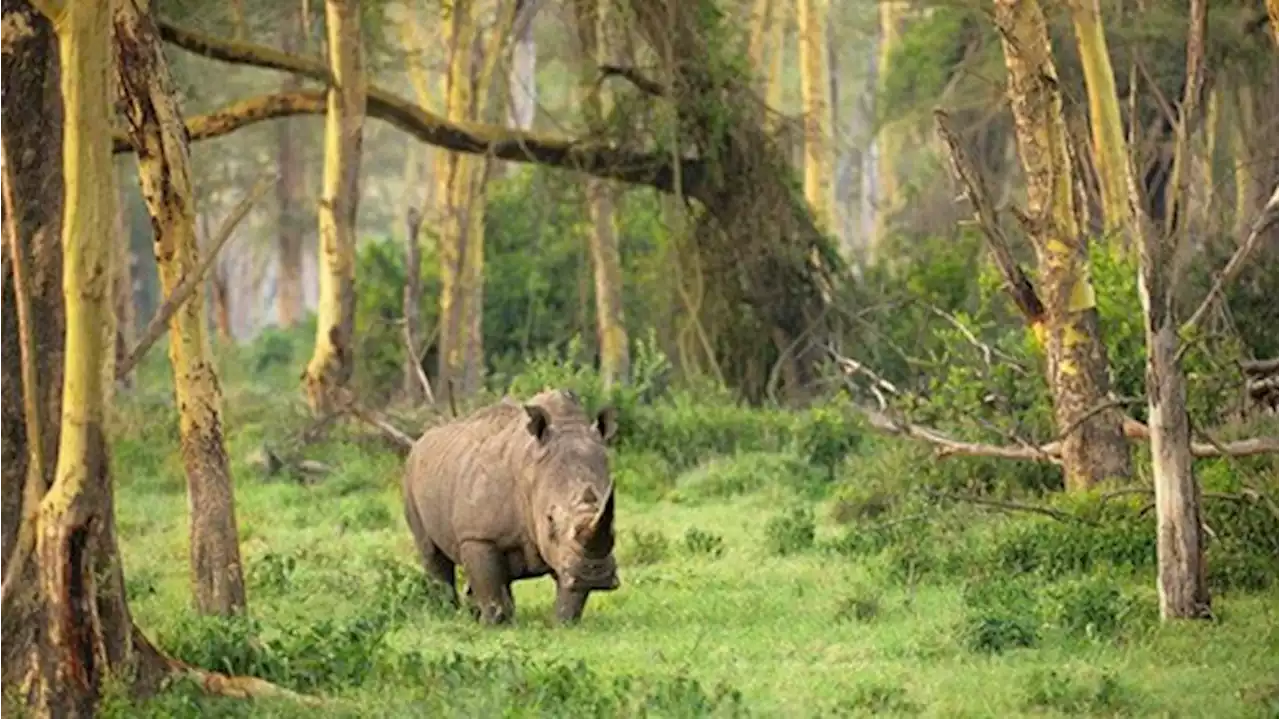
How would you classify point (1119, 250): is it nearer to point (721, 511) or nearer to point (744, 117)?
point (721, 511)

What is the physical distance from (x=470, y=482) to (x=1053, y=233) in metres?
4.29

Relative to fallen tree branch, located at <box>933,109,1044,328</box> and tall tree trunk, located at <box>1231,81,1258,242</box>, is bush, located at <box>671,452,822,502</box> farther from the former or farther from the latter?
tall tree trunk, located at <box>1231,81,1258,242</box>

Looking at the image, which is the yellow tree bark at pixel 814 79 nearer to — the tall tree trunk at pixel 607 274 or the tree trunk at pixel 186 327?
the tall tree trunk at pixel 607 274

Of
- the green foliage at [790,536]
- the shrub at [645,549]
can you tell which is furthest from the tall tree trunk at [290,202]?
the green foliage at [790,536]

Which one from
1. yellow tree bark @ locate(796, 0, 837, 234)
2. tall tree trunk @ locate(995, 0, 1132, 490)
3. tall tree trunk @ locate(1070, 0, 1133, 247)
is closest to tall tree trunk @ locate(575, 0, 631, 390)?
yellow tree bark @ locate(796, 0, 837, 234)

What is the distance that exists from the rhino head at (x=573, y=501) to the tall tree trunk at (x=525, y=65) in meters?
13.9

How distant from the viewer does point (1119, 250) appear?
20.5 meters

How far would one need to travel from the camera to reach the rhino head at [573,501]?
13.9 meters

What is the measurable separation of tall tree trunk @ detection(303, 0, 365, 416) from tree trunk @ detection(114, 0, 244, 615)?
1054 centimetres

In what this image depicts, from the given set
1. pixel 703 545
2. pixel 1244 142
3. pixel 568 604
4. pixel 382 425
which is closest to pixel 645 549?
pixel 703 545

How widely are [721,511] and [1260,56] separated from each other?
13.6 meters

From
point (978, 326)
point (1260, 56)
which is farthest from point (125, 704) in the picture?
point (1260, 56)

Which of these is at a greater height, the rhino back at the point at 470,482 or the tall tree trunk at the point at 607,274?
the tall tree trunk at the point at 607,274

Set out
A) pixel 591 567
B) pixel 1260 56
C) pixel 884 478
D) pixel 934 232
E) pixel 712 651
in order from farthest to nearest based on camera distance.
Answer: pixel 934 232 < pixel 1260 56 < pixel 884 478 < pixel 591 567 < pixel 712 651
